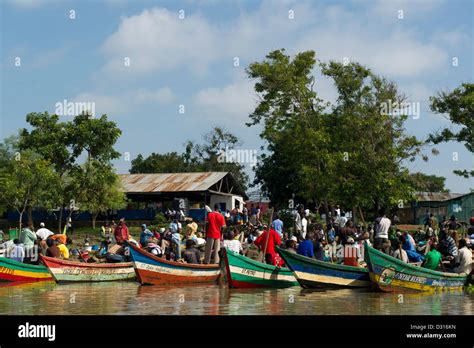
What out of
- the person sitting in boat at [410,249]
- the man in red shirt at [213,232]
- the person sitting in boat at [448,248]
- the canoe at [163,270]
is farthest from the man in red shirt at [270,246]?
the person sitting in boat at [448,248]

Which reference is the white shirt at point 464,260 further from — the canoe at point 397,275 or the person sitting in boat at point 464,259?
the canoe at point 397,275

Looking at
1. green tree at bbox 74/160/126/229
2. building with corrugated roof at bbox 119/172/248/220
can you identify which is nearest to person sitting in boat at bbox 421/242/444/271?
building with corrugated roof at bbox 119/172/248/220

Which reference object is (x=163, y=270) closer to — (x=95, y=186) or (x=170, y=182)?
(x=95, y=186)

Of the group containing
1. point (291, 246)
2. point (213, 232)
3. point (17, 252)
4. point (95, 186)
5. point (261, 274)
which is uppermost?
point (95, 186)

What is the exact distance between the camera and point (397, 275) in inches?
668

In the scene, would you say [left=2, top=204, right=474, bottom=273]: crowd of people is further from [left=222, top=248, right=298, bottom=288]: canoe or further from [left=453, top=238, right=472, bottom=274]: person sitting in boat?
[left=222, top=248, right=298, bottom=288]: canoe

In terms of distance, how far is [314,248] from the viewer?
65.4 ft

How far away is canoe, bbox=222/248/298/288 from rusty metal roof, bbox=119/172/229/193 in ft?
83.7

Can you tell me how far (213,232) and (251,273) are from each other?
2228 mm

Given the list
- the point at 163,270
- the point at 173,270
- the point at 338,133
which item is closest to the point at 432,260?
the point at 173,270

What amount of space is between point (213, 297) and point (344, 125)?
21883mm
